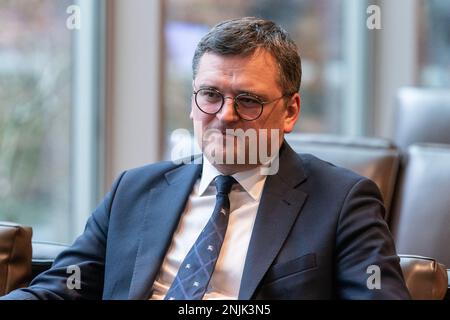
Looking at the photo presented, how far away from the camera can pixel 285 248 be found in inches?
67.1

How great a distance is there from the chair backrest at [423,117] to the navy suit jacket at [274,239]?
1007 millimetres

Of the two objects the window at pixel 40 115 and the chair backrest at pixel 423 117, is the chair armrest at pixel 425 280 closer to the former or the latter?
the chair backrest at pixel 423 117

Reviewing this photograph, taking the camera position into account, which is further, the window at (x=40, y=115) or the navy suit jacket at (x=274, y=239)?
the window at (x=40, y=115)

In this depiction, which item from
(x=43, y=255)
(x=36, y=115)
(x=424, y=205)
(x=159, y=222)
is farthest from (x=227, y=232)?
(x=36, y=115)

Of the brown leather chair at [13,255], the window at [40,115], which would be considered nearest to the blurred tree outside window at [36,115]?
the window at [40,115]

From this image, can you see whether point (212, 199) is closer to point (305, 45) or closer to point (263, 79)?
point (263, 79)

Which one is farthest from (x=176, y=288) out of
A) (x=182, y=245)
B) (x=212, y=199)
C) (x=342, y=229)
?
(x=342, y=229)

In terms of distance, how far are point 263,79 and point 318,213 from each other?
12.4 inches

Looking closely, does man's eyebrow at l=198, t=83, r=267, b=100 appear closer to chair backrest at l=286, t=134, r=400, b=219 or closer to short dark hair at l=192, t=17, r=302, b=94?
short dark hair at l=192, t=17, r=302, b=94

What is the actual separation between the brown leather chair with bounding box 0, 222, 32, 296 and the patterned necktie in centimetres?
40

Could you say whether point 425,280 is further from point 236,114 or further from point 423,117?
point 423,117

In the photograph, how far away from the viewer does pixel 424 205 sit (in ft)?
7.81

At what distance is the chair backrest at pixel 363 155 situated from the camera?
8.09 feet

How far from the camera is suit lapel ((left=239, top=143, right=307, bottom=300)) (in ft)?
5.50
